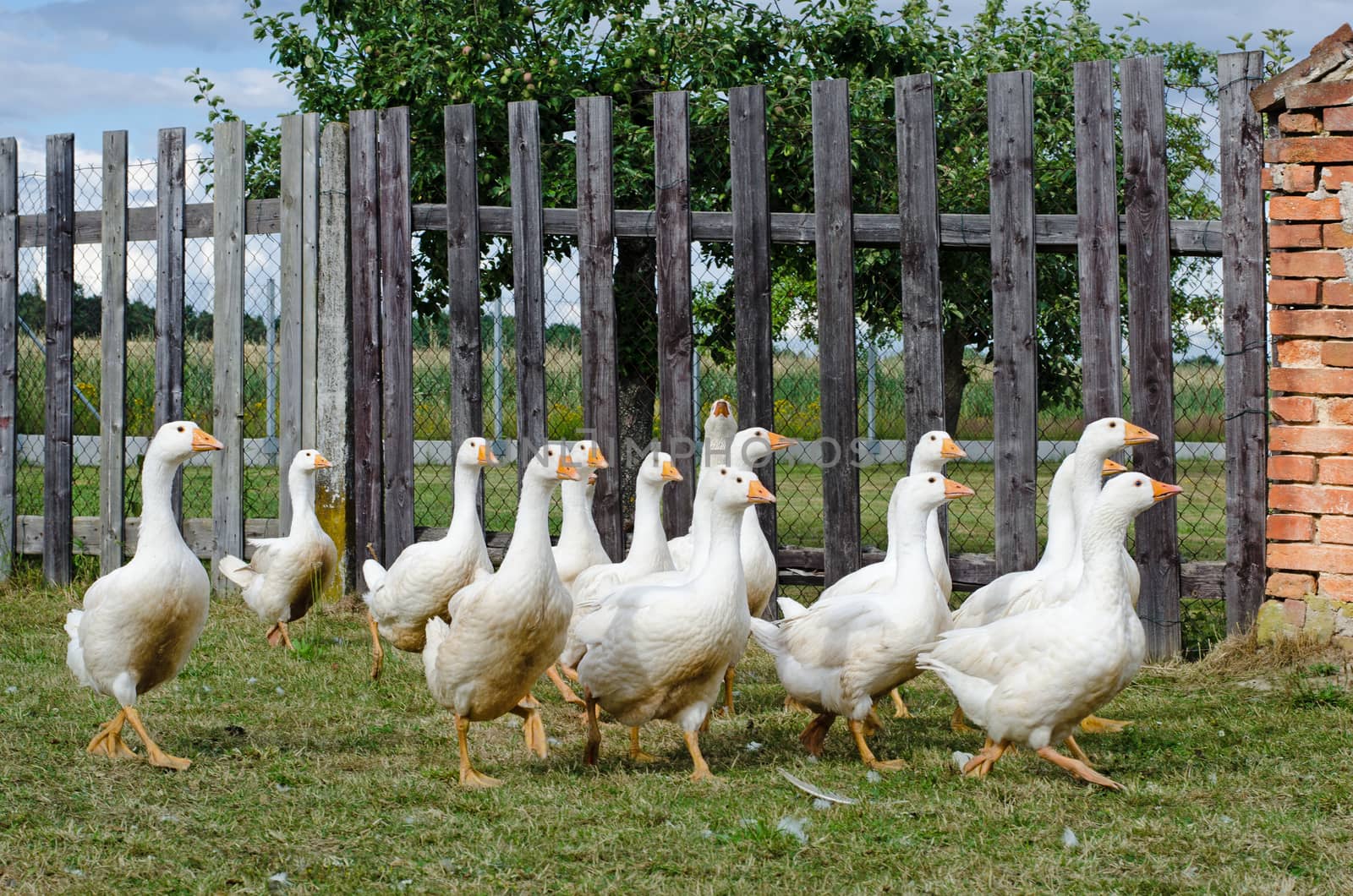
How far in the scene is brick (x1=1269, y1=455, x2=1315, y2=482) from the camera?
20.2 ft

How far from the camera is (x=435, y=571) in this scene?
620 centimetres

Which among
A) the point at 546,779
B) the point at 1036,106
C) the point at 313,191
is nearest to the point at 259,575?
the point at 313,191

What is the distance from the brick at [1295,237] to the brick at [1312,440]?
2.83 ft

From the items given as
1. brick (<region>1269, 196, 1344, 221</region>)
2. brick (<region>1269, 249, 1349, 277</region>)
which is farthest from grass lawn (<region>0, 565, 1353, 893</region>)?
brick (<region>1269, 196, 1344, 221</region>)

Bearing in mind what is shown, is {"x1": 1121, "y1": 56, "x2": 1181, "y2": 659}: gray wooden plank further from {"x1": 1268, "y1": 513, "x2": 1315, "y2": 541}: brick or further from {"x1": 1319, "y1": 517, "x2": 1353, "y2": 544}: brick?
{"x1": 1319, "y1": 517, "x2": 1353, "y2": 544}: brick

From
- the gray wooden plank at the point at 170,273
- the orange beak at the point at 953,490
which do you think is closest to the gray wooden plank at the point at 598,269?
the orange beak at the point at 953,490

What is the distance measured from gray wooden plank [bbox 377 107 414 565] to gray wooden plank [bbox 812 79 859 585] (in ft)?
8.56

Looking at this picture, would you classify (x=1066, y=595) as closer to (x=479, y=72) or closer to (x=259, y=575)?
(x=259, y=575)

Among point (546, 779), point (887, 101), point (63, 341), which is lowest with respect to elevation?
point (546, 779)

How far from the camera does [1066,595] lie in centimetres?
539

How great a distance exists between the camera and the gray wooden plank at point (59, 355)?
29.2 feet

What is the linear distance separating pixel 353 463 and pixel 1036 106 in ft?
18.5

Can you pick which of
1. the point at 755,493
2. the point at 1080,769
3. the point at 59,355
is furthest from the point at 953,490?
the point at 59,355

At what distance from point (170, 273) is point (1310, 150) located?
6.74m
